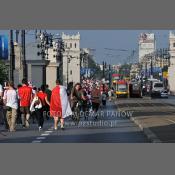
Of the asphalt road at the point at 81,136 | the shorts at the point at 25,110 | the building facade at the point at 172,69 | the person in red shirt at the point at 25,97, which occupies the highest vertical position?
the building facade at the point at 172,69

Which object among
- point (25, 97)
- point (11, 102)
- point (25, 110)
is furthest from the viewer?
point (25, 110)

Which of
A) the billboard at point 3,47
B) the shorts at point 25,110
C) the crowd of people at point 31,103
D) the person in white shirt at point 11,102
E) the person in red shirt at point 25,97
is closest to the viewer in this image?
the person in white shirt at point 11,102

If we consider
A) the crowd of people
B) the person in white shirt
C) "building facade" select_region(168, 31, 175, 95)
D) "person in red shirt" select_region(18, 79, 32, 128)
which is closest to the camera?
the person in white shirt

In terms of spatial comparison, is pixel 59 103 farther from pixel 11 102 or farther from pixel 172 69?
pixel 172 69

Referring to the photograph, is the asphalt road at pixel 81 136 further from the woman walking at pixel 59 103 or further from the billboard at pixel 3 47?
the billboard at pixel 3 47

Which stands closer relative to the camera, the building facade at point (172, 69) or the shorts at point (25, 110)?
the shorts at point (25, 110)

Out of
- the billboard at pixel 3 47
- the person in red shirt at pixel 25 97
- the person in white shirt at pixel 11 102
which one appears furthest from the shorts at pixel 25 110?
the billboard at pixel 3 47

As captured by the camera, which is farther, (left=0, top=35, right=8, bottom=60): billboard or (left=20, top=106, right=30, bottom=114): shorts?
(left=0, top=35, right=8, bottom=60): billboard

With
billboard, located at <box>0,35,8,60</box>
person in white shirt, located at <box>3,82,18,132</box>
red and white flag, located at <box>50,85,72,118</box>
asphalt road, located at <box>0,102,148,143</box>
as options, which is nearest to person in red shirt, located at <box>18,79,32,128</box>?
person in white shirt, located at <box>3,82,18,132</box>

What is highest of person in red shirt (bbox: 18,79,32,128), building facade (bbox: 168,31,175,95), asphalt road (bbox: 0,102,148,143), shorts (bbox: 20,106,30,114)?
building facade (bbox: 168,31,175,95)

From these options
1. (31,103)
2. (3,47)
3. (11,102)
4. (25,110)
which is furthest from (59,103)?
(3,47)

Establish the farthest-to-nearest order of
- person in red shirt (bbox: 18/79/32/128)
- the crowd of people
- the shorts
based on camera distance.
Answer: the shorts, person in red shirt (bbox: 18/79/32/128), the crowd of people

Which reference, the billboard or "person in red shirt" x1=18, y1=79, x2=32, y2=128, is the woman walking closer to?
"person in red shirt" x1=18, y1=79, x2=32, y2=128

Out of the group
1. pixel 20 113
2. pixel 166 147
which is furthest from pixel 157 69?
pixel 166 147
